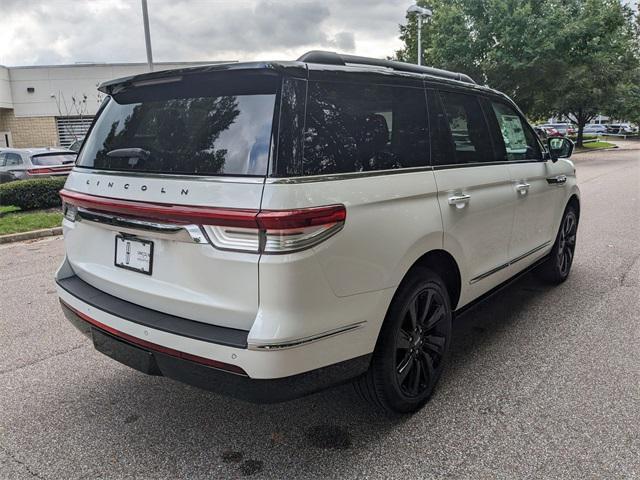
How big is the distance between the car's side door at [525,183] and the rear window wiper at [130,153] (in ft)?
8.11

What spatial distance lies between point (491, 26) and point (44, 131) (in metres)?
25.6

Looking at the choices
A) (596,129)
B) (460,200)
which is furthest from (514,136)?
(596,129)

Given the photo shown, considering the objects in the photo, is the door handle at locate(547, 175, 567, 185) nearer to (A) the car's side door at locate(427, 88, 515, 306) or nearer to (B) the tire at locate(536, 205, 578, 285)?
(B) the tire at locate(536, 205, 578, 285)

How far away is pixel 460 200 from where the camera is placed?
3.20 m

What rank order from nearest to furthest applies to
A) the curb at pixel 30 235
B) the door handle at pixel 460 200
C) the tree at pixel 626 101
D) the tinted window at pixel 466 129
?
the door handle at pixel 460 200, the tinted window at pixel 466 129, the curb at pixel 30 235, the tree at pixel 626 101

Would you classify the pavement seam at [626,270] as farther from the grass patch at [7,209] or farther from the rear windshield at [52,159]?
the rear windshield at [52,159]

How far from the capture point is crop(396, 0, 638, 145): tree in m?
23.2

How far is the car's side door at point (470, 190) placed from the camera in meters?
3.15

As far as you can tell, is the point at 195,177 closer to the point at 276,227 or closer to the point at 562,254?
the point at 276,227

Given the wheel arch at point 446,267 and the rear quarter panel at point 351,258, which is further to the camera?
the wheel arch at point 446,267

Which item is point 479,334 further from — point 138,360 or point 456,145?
point 138,360

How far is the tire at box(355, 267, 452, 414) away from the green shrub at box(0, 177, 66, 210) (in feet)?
33.9

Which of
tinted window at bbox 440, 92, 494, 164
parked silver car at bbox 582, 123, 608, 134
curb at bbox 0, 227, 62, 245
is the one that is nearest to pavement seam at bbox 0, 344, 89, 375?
tinted window at bbox 440, 92, 494, 164

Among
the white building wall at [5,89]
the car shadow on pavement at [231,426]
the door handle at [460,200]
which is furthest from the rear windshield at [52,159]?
the white building wall at [5,89]
